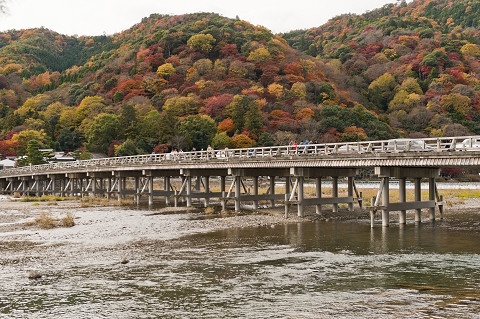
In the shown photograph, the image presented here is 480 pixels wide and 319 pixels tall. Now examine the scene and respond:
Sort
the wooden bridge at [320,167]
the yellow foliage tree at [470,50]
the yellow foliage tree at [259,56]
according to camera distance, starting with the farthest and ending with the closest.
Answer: the yellow foliage tree at [470,50] < the yellow foliage tree at [259,56] < the wooden bridge at [320,167]

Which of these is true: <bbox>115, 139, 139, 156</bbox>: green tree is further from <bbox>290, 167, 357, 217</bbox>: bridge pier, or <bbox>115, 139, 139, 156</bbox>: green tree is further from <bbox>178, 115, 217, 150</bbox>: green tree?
<bbox>290, 167, 357, 217</bbox>: bridge pier

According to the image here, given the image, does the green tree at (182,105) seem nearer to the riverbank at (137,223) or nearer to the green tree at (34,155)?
the green tree at (34,155)

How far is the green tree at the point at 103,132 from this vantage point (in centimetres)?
9112

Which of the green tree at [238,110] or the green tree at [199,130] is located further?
the green tree at [238,110]

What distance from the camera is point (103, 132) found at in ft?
299

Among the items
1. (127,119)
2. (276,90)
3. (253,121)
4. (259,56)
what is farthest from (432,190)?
(259,56)

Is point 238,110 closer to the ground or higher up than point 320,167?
higher up

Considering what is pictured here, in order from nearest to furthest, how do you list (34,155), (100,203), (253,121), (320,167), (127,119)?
1. (320,167)
2. (100,203)
3. (34,155)
4. (253,121)
5. (127,119)

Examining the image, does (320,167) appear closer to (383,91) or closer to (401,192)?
(401,192)

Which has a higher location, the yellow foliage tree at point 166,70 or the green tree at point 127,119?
the yellow foliage tree at point 166,70

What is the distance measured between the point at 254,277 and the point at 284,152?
18783mm

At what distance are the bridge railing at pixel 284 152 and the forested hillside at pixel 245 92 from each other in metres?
23.7

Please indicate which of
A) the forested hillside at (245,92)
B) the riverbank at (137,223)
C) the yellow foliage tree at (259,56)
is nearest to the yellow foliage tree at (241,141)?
the forested hillside at (245,92)

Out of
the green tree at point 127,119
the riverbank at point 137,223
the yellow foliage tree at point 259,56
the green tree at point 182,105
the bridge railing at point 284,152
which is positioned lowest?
the riverbank at point 137,223
